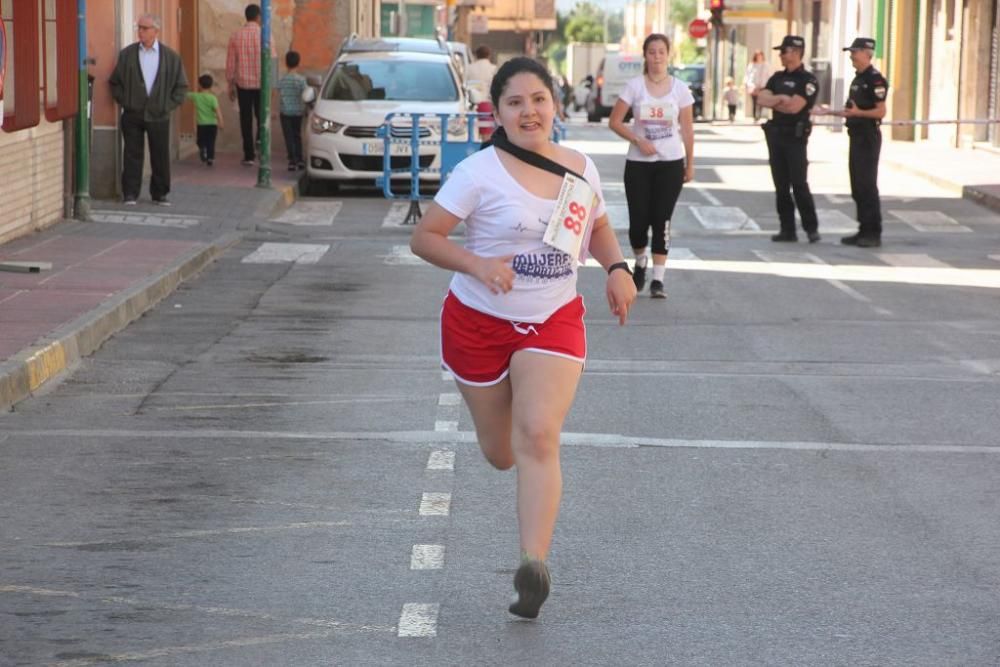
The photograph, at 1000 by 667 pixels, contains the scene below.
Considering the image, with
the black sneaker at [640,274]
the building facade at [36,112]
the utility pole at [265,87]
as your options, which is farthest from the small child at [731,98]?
the black sneaker at [640,274]

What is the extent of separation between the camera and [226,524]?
7.03 metres

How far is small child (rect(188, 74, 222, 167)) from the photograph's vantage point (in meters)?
25.8

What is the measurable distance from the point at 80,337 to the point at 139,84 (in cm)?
897

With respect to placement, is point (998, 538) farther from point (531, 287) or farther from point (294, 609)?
point (294, 609)

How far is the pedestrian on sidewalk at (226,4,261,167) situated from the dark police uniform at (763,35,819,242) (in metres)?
9.45

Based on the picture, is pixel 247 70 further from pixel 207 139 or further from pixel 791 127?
pixel 791 127

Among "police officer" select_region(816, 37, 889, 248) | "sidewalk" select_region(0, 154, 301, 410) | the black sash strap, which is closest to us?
the black sash strap

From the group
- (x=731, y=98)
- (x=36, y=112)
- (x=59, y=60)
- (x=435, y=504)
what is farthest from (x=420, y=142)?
(x=731, y=98)

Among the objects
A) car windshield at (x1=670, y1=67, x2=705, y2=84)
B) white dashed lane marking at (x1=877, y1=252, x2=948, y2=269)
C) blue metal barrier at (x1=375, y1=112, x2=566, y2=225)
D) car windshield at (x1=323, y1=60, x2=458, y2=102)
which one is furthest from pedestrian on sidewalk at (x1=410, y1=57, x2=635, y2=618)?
car windshield at (x1=670, y1=67, x2=705, y2=84)

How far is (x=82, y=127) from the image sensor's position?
18234mm

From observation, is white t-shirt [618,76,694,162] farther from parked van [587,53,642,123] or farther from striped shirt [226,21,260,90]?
parked van [587,53,642,123]

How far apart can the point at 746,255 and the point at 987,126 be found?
18600 millimetres

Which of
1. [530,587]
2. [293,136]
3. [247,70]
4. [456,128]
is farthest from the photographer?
[293,136]

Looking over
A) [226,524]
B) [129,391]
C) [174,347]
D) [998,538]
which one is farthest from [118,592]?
[174,347]
